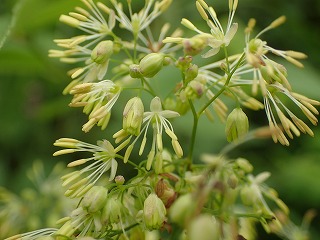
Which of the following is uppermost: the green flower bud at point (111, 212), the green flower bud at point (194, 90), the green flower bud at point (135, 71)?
the green flower bud at point (135, 71)

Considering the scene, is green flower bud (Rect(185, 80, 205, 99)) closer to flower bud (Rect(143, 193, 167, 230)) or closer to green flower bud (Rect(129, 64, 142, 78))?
green flower bud (Rect(129, 64, 142, 78))

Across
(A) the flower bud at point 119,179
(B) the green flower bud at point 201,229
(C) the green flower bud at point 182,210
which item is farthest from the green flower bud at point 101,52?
(B) the green flower bud at point 201,229

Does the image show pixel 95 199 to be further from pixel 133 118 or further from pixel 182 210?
pixel 182 210

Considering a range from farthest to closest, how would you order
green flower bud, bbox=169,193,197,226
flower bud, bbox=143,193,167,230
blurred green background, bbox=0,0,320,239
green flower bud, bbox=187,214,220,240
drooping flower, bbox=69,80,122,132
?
blurred green background, bbox=0,0,320,239
drooping flower, bbox=69,80,122,132
flower bud, bbox=143,193,167,230
green flower bud, bbox=169,193,197,226
green flower bud, bbox=187,214,220,240

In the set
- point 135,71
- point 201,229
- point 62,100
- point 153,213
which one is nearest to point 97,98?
point 135,71

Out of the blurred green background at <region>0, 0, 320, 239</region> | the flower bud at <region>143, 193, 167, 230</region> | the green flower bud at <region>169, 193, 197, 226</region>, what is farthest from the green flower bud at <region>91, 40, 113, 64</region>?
the blurred green background at <region>0, 0, 320, 239</region>

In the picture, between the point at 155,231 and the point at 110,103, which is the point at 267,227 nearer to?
the point at 155,231

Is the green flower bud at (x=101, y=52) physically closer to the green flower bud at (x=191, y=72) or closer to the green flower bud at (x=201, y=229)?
the green flower bud at (x=191, y=72)
